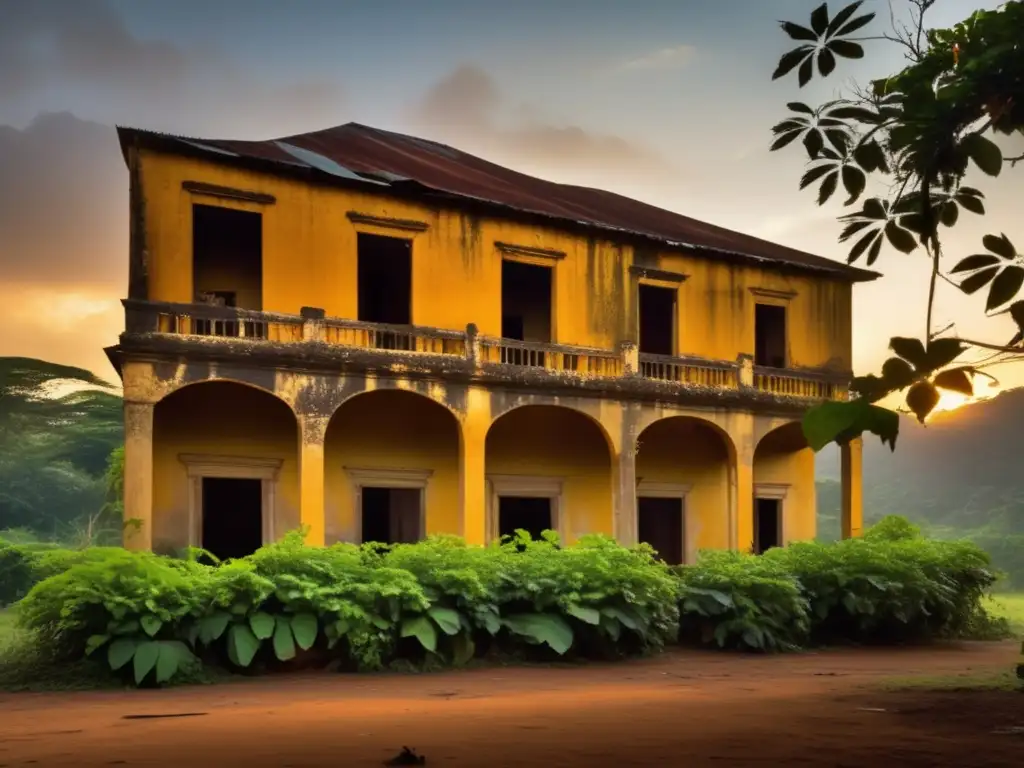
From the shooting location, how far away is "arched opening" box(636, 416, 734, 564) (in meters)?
20.9

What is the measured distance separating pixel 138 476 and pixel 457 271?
5918mm

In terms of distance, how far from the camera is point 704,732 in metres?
6.60

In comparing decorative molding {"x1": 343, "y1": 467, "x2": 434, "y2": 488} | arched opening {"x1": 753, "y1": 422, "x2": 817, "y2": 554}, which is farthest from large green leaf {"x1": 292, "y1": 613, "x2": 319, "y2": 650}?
arched opening {"x1": 753, "y1": 422, "x2": 817, "y2": 554}

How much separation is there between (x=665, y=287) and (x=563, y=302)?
2370 mm

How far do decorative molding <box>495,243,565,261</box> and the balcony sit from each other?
5.32ft

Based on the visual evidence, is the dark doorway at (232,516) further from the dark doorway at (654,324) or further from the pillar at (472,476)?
the dark doorway at (654,324)

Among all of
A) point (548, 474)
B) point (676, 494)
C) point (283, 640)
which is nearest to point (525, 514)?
point (548, 474)

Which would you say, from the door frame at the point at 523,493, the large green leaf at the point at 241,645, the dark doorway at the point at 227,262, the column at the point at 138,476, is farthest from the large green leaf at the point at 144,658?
the door frame at the point at 523,493

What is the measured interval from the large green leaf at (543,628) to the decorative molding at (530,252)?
805 centimetres

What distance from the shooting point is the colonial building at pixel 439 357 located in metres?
15.4

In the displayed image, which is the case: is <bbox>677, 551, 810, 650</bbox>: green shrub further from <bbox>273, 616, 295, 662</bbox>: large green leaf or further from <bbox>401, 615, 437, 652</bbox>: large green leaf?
<bbox>273, 616, 295, 662</bbox>: large green leaf

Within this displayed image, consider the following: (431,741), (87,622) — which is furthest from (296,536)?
(431,741)

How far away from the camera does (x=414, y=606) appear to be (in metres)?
10.7

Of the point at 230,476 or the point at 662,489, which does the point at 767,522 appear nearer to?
the point at 662,489
